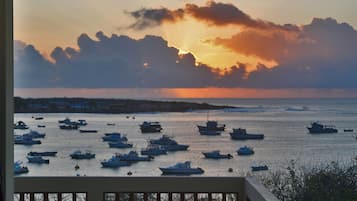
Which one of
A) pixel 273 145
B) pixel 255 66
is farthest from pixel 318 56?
pixel 273 145

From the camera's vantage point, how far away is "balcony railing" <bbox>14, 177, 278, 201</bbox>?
2.61 metres

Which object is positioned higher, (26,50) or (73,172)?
(26,50)

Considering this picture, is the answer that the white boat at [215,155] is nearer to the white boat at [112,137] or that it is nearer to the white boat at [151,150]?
the white boat at [151,150]

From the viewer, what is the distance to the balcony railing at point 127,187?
8.57ft

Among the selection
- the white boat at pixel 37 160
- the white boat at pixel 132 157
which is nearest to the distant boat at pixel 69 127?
the white boat at pixel 37 160

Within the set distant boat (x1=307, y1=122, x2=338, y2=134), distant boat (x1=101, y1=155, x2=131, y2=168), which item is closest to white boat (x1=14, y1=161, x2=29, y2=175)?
distant boat (x1=101, y1=155, x2=131, y2=168)

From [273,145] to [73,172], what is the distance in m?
1.45

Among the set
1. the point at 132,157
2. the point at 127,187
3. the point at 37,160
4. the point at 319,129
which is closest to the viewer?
the point at 127,187

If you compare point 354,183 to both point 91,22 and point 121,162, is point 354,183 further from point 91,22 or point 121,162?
point 91,22

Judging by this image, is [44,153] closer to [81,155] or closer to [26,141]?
[26,141]

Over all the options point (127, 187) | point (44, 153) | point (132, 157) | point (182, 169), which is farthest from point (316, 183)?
point (44, 153)

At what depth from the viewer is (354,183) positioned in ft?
11.9

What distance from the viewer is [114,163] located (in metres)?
3.38

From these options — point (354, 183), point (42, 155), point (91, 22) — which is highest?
point (91, 22)
